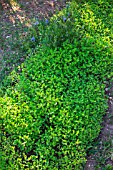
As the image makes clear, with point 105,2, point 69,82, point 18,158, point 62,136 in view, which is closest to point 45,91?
point 69,82

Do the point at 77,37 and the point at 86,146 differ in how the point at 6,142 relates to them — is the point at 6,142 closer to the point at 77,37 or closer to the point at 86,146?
the point at 86,146

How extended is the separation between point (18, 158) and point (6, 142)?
196 mm

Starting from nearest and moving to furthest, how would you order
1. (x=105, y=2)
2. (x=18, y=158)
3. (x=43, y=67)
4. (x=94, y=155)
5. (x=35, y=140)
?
(x=18, y=158), (x=35, y=140), (x=94, y=155), (x=43, y=67), (x=105, y=2)

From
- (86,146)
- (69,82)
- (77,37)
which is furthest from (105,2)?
(86,146)

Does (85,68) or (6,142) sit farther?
(85,68)

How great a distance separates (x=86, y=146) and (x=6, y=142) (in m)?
0.84

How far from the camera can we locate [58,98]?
318cm

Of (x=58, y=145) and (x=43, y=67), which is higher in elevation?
(x=43, y=67)

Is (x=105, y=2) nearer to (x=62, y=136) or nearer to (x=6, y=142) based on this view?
(x=62, y=136)

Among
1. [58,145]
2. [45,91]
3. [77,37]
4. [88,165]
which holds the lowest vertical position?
[88,165]

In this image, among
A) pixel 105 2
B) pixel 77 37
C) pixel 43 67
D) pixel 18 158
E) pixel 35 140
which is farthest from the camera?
pixel 105 2

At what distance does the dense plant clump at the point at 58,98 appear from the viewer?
2.89 metres

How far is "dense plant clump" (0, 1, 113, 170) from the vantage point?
2.89 m

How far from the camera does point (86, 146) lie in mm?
3145
